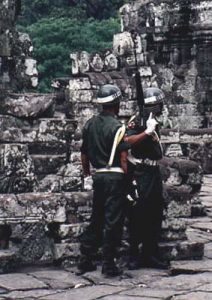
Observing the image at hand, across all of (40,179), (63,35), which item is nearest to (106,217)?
(40,179)

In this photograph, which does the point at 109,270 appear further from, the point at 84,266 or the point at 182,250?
the point at 182,250

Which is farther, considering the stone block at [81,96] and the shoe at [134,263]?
the stone block at [81,96]

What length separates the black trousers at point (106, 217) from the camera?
5707 mm

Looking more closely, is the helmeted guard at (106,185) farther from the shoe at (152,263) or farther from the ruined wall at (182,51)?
the ruined wall at (182,51)

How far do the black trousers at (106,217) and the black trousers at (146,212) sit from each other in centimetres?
27

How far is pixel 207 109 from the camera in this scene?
15414 mm

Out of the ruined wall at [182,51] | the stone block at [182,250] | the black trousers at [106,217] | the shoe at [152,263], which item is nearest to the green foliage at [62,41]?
the ruined wall at [182,51]


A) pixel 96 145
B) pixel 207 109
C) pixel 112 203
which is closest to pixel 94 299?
pixel 112 203

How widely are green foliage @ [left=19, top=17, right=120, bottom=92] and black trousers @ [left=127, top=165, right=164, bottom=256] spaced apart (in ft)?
73.1

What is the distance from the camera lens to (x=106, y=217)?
18.9 ft

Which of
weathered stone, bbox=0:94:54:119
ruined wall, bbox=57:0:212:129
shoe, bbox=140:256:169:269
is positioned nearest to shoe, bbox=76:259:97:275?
shoe, bbox=140:256:169:269

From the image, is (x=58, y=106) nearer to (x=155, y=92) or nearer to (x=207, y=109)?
(x=207, y=109)

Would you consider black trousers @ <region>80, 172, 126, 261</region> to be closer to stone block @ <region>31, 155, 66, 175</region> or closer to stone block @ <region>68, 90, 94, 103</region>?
stone block @ <region>31, 155, 66, 175</region>

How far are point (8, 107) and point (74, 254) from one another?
4.80 feet
